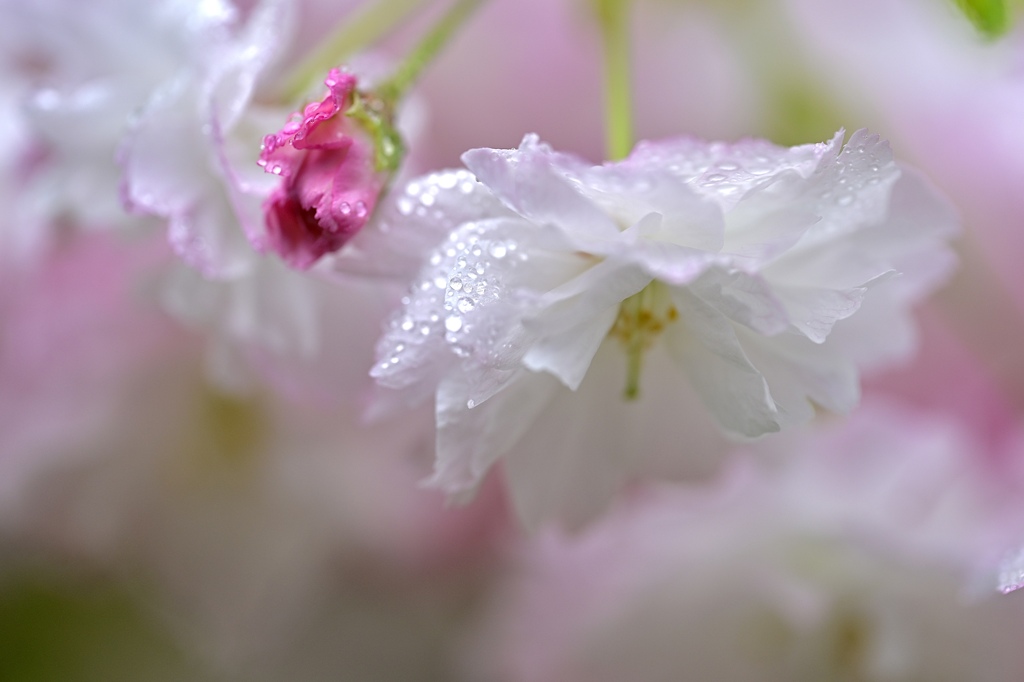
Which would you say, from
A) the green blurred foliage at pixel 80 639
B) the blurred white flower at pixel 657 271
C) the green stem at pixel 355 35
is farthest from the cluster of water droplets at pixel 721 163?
the green blurred foliage at pixel 80 639

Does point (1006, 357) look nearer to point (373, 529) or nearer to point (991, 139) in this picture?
point (991, 139)

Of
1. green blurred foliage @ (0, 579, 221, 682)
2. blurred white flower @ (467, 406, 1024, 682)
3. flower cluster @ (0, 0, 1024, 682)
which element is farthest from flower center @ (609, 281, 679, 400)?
green blurred foliage @ (0, 579, 221, 682)

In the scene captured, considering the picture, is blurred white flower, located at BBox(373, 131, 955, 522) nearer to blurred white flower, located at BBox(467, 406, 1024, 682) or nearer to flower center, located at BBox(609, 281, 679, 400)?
flower center, located at BBox(609, 281, 679, 400)

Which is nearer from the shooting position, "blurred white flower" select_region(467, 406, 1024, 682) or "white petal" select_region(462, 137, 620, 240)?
"white petal" select_region(462, 137, 620, 240)

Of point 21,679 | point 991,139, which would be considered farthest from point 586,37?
point 21,679

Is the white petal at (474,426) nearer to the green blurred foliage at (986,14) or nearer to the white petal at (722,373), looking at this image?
the white petal at (722,373)
